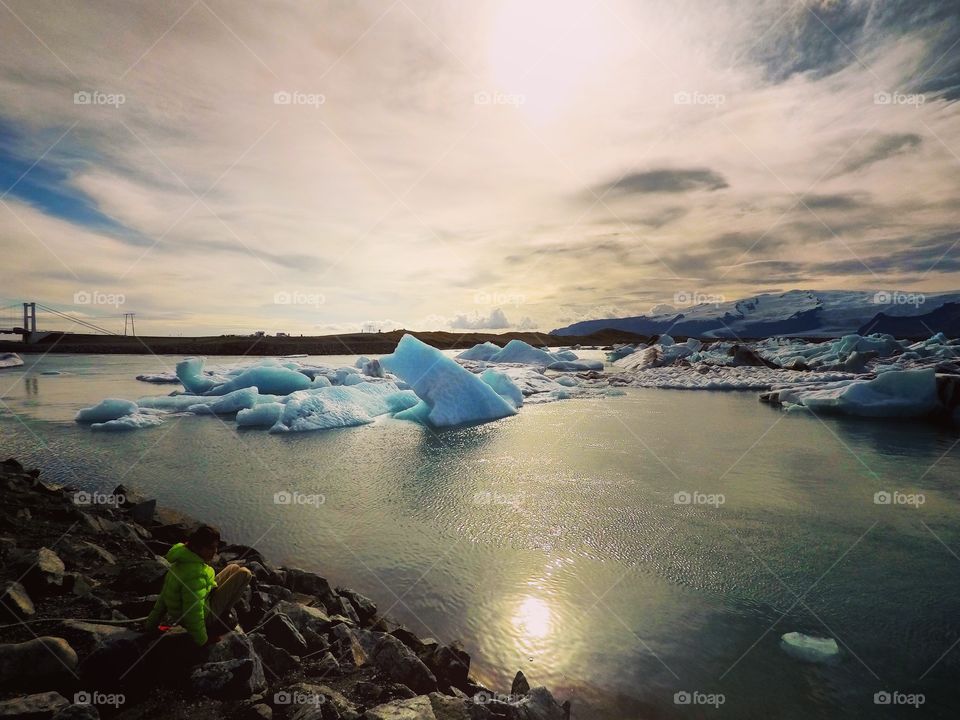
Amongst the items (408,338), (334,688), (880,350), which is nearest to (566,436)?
(408,338)

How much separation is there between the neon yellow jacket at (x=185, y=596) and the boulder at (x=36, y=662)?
41 centimetres

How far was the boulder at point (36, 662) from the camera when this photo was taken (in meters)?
2.59

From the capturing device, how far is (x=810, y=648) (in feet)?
13.2

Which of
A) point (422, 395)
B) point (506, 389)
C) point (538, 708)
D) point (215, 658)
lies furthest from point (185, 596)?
point (506, 389)

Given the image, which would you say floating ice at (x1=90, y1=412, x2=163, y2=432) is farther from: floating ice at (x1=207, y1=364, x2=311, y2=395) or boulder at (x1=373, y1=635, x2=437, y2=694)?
boulder at (x1=373, y1=635, x2=437, y2=694)

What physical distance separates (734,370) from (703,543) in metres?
28.1

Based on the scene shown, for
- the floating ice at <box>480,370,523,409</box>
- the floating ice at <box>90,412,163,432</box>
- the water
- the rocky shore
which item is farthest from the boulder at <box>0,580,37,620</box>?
the floating ice at <box>480,370,523,409</box>

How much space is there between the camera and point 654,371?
32625mm

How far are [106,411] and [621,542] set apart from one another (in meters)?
15.3

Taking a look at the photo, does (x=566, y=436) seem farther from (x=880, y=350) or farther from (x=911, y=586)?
(x=880, y=350)

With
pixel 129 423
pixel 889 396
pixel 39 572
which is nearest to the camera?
pixel 39 572

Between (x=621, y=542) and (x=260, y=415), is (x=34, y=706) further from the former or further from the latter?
(x=260, y=415)

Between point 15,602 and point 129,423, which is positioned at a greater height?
point 129,423

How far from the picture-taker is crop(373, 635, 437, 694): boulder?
3178mm
